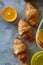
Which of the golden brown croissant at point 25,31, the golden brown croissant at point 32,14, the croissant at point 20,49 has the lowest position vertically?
the croissant at point 20,49

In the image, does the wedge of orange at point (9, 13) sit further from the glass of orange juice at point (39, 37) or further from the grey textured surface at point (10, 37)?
the glass of orange juice at point (39, 37)

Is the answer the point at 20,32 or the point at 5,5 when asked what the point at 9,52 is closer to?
the point at 20,32

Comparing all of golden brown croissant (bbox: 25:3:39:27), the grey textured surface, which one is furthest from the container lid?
golden brown croissant (bbox: 25:3:39:27)

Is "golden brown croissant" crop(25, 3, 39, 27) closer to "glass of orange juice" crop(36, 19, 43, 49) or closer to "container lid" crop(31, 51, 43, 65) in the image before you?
"glass of orange juice" crop(36, 19, 43, 49)

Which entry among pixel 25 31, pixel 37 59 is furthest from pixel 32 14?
pixel 37 59

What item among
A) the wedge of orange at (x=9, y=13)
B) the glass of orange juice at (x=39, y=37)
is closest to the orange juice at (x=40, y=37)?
the glass of orange juice at (x=39, y=37)
